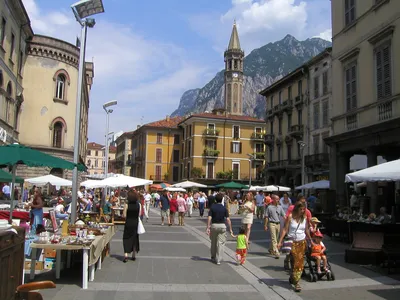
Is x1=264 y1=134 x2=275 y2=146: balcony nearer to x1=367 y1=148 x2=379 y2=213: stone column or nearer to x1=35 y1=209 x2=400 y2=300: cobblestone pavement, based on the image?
x1=367 y1=148 x2=379 y2=213: stone column

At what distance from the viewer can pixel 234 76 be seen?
11081cm

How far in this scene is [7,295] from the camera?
170 inches

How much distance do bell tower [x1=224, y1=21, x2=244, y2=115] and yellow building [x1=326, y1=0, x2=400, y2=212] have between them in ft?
289

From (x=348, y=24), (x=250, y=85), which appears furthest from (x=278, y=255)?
(x=250, y=85)

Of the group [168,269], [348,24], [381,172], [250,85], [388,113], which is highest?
[250,85]

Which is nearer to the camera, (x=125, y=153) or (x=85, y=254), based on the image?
(x=85, y=254)

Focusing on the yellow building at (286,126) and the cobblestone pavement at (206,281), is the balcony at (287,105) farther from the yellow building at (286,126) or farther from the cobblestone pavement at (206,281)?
the cobblestone pavement at (206,281)

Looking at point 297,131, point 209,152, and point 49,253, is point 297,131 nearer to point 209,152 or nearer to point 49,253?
point 209,152

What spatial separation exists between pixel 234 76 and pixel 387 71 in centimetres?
9667

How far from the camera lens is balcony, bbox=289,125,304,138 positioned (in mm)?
41938

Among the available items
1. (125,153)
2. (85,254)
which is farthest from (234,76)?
(85,254)

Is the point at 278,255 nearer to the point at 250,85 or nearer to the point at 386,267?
the point at 386,267

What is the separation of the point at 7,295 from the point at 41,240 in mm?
3522

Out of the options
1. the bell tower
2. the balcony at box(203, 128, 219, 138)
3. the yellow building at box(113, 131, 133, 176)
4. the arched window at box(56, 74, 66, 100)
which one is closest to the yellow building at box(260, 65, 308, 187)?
the balcony at box(203, 128, 219, 138)
